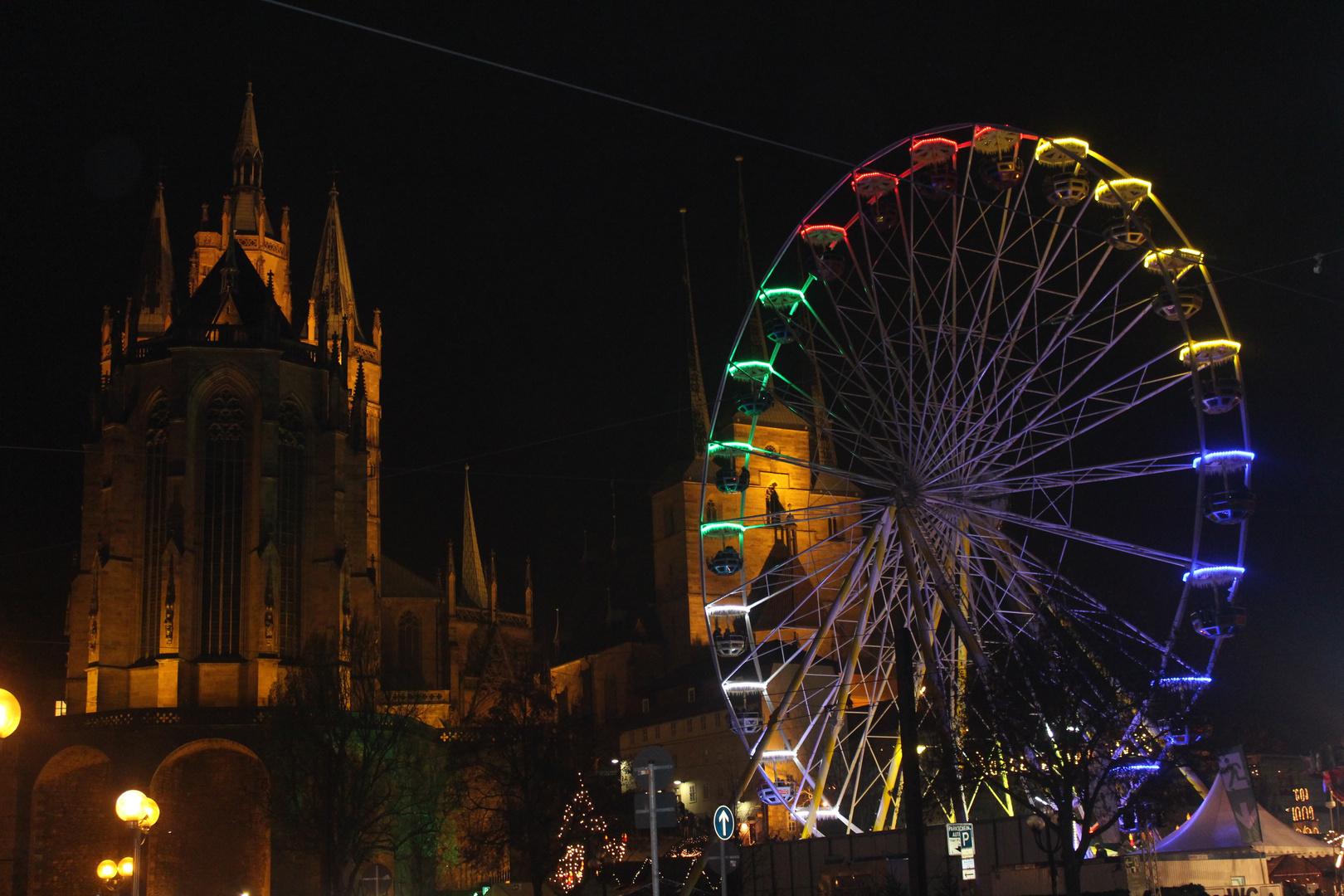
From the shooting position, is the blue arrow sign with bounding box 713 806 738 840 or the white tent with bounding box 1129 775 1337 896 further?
the white tent with bounding box 1129 775 1337 896

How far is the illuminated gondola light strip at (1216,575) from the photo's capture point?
30.7 metres

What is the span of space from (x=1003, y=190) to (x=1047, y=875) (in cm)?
1694

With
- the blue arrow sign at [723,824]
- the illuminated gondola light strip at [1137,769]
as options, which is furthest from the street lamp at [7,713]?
the illuminated gondola light strip at [1137,769]

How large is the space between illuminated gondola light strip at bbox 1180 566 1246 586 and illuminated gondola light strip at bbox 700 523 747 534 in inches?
546

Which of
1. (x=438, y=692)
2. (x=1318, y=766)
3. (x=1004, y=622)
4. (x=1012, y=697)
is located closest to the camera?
(x=1012, y=697)

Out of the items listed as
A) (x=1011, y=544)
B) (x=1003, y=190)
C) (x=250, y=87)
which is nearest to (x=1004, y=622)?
(x=1011, y=544)

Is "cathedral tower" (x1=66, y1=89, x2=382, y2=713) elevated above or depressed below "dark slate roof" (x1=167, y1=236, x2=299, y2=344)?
below

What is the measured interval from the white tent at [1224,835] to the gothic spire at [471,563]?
58.8 meters

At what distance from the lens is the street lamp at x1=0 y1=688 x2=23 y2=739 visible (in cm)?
1109

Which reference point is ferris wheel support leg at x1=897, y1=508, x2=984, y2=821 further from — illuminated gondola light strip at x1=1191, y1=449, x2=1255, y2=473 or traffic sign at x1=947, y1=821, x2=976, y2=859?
illuminated gondola light strip at x1=1191, y1=449, x2=1255, y2=473

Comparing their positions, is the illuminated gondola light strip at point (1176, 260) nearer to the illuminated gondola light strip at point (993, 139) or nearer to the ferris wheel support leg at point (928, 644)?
the illuminated gondola light strip at point (993, 139)

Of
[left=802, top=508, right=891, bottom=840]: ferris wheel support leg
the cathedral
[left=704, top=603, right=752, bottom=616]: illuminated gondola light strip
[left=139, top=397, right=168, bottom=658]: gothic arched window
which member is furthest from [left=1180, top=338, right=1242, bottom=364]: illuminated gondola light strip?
[left=139, top=397, right=168, bottom=658]: gothic arched window

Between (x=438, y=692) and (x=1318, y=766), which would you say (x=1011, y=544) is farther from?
(x=1318, y=766)

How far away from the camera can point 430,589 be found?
253 feet
